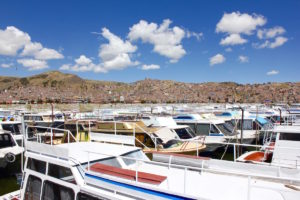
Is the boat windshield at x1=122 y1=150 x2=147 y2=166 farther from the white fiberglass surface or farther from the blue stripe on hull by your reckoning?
the blue stripe on hull

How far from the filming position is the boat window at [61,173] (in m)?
5.97

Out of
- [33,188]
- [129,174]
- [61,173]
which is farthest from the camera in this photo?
[33,188]

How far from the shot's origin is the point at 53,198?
Answer: 621 cm

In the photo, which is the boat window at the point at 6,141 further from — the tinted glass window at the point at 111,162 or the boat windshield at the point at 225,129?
the boat windshield at the point at 225,129

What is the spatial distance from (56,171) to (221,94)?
126199 millimetres

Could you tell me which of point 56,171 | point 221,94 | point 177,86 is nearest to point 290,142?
point 56,171

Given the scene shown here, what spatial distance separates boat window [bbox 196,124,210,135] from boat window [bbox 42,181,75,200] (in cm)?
1679

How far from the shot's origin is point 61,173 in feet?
20.1

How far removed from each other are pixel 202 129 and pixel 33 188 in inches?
663

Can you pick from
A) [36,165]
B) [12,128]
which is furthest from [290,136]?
[12,128]

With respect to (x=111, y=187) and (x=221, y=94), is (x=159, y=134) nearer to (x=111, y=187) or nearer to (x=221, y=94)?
(x=111, y=187)

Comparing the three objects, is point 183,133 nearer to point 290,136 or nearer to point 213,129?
point 213,129

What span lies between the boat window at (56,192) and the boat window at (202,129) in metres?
16.8

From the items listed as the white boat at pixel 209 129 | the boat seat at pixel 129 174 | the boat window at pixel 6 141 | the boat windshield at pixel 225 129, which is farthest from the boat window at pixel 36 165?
the boat windshield at pixel 225 129
